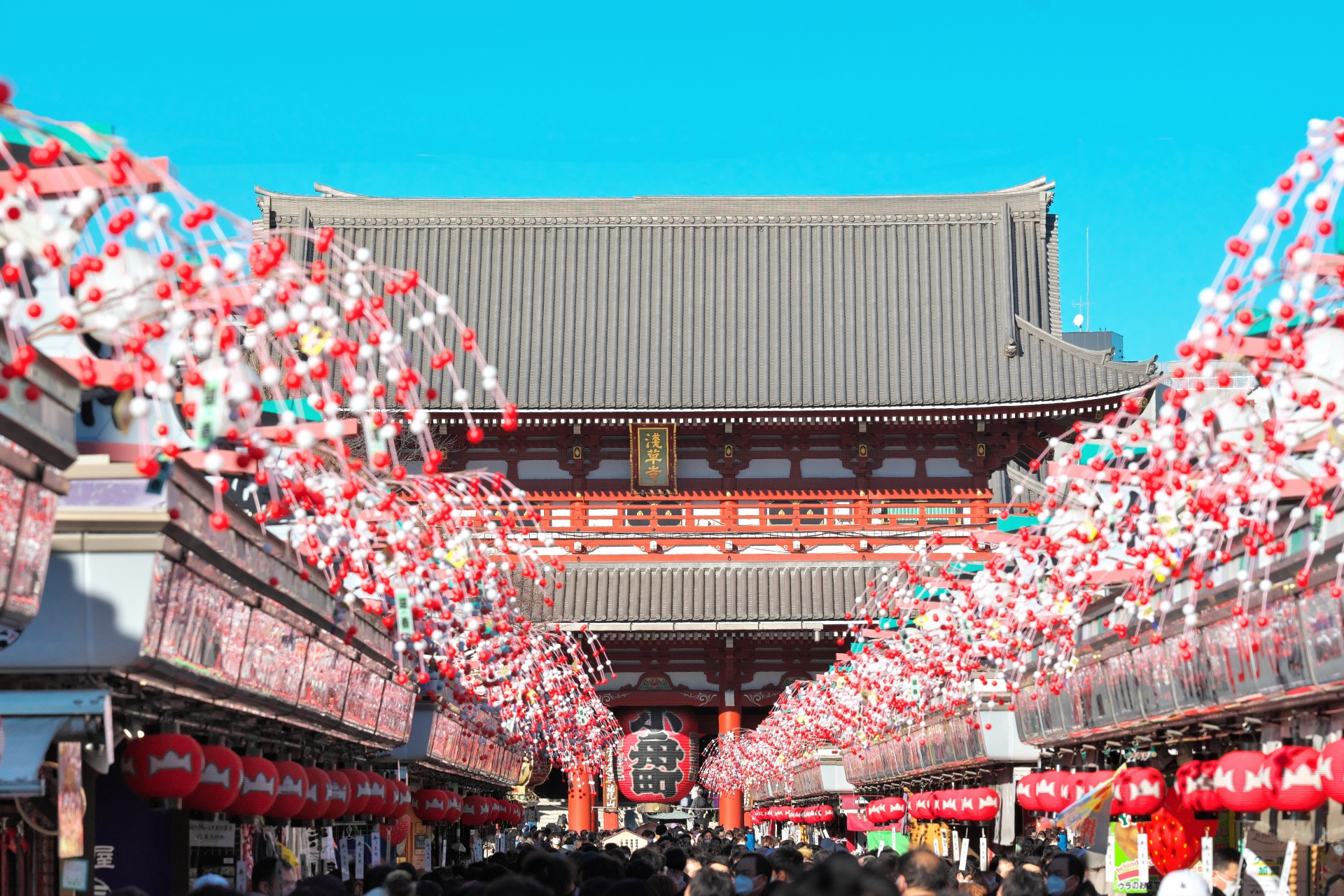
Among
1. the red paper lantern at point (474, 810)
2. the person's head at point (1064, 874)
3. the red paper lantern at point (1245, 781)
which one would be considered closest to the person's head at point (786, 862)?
the person's head at point (1064, 874)

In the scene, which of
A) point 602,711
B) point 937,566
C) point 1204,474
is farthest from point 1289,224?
point 602,711

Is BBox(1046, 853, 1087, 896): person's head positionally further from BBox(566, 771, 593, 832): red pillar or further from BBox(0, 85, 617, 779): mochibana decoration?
BBox(566, 771, 593, 832): red pillar

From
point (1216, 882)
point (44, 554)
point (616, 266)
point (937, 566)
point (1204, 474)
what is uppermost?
point (616, 266)

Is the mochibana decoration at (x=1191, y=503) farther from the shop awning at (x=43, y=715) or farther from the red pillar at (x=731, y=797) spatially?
the red pillar at (x=731, y=797)

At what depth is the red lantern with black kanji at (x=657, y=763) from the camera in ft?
99.2

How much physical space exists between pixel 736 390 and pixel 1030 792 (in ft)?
52.3

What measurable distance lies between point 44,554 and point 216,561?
7.08 feet

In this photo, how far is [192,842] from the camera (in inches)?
430

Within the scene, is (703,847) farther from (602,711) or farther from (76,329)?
(76,329)

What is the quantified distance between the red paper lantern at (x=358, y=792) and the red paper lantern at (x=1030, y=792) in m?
6.23

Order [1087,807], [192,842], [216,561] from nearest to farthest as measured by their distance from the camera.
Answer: [216,561]
[192,842]
[1087,807]

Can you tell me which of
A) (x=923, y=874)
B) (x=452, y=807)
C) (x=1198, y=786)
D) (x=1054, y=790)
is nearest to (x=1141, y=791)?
(x=1198, y=786)

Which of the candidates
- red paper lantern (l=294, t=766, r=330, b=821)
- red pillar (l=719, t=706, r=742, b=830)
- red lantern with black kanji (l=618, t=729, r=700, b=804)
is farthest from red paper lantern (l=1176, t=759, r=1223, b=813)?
red lantern with black kanji (l=618, t=729, r=700, b=804)

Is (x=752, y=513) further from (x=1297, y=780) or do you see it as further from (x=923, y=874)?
(x=923, y=874)
